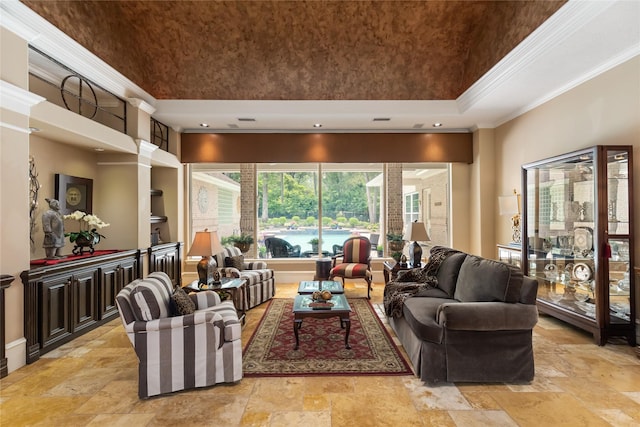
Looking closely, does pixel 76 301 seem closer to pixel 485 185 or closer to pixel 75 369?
pixel 75 369

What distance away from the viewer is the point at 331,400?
252 cm

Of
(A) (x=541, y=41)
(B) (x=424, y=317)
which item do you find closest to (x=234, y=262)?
(B) (x=424, y=317)

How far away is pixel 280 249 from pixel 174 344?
14.8ft

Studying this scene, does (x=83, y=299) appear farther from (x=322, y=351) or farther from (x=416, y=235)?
(x=416, y=235)

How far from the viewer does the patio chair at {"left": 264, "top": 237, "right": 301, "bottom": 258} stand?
7.09 m

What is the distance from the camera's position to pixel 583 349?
3432 mm

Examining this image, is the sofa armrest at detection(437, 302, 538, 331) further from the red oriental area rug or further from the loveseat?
the red oriental area rug

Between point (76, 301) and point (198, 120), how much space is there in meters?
3.42

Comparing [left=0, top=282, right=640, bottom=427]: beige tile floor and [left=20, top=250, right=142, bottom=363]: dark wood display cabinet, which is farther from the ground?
[left=20, top=250, right=142, bottom=363]: dark wood display cabinet

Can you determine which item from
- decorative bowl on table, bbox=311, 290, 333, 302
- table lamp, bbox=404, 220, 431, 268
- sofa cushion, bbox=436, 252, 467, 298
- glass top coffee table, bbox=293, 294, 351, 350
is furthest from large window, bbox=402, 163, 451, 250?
glass top coffee table, bbox=293, 294, 351, 350

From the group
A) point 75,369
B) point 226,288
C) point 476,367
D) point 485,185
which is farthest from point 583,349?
point 75,369

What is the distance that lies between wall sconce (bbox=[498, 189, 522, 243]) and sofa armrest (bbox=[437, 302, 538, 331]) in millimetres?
3056

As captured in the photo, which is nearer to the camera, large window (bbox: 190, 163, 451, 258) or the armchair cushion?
the armchair cushion

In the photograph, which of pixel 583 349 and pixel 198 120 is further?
pixel 198 120
